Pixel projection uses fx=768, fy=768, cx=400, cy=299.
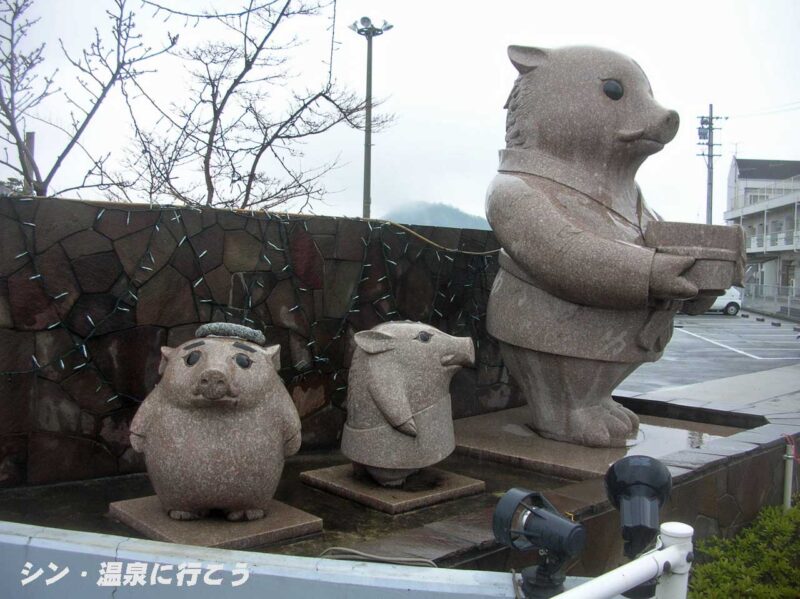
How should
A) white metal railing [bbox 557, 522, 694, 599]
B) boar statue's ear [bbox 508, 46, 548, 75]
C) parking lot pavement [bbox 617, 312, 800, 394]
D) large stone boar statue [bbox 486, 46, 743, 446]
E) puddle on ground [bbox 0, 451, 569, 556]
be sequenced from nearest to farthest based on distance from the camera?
white metal railing [bbox 557, 522, 694, 599] < puddle on ground [bbox 0, 451, 569, 556] < large stone boar statue [bbox 486, 46, 743, 446] < boar statue's ear [bbox 508, 46, 548, 75] < parking lot pavement [bbox 617, 312, 800, 394]

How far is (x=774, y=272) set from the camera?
3741 cm

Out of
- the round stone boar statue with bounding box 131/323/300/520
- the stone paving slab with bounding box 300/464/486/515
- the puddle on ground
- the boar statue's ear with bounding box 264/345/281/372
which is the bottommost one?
the puddle on ground

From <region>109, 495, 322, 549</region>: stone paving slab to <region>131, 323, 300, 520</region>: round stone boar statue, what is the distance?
0.06 metres

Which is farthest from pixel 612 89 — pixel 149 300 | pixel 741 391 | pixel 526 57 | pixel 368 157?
pixel 368 157

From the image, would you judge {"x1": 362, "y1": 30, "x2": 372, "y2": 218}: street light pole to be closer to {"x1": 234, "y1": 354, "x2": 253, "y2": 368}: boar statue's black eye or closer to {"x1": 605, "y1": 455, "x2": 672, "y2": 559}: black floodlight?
{"x1": 234, "y1": 354, "x2": 253, "y2": 368}: boar statue's black eye

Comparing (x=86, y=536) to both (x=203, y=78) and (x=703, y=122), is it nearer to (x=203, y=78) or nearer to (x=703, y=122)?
(x=203, y=78)

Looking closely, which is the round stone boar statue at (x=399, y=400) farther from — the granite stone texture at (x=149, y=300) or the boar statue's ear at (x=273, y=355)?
the granite stone texture at (x=149, y=300)

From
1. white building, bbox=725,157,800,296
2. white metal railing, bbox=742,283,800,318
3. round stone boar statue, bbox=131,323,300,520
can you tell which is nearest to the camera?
round stone boar statue, bbox=131,323,300,520

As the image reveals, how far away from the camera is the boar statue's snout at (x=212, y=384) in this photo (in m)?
3.20

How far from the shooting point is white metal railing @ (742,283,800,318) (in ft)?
94.4

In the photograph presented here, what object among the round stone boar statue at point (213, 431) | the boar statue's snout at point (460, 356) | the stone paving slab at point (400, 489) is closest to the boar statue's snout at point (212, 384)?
the round stone boar statue at point (213, 431)

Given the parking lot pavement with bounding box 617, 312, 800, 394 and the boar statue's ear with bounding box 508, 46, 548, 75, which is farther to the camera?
the parking lot pavement with bounding box 617, 312, 800, 394

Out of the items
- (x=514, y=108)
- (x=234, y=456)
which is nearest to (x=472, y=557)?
(x=234, y=456)

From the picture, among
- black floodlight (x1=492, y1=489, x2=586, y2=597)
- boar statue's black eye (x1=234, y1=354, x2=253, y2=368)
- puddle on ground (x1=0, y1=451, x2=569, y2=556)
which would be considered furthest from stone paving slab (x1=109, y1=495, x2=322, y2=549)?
black floodlight (x1=492, y1=489, x2=586, y2=597)
